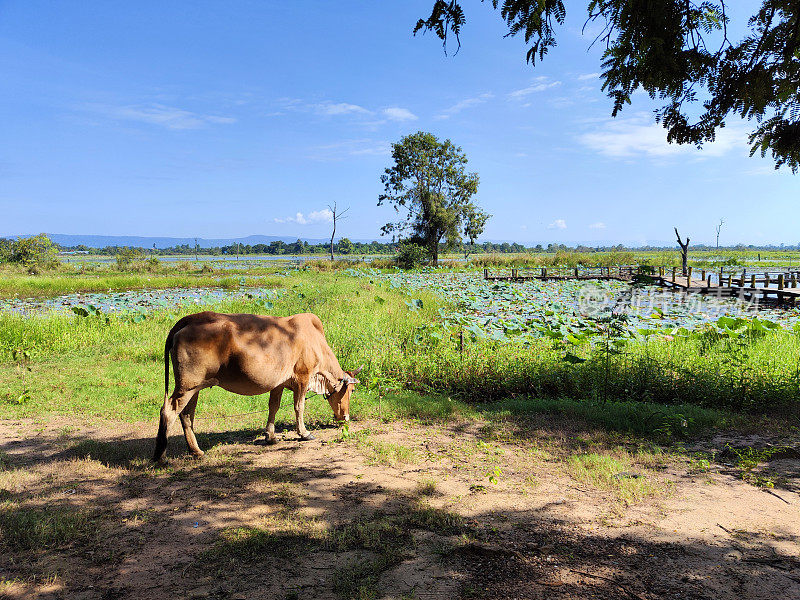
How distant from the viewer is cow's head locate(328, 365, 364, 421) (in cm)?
→ 630

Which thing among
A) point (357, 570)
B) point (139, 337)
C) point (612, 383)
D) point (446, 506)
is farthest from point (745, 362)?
point (139, 337)

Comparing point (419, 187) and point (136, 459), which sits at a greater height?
point (419, 187)

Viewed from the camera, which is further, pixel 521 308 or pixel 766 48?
pixel 521 308

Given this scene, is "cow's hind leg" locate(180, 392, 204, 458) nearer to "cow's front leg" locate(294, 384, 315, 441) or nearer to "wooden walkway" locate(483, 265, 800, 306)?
"cow's front leg" locate(294, 384, 315, 441)

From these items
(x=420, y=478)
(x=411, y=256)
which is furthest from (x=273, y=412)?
(x=411, y=256)

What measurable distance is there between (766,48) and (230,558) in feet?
19.6

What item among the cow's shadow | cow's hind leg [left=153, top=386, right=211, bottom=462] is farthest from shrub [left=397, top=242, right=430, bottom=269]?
cow's hind leg [left=153, top=386, right=211, bottom=462]

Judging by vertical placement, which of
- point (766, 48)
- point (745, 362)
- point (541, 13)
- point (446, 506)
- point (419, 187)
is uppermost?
point (419, 187)

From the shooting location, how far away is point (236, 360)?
5039mm

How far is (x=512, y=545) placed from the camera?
3498 mm

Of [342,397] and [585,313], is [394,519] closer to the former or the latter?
[342,397]

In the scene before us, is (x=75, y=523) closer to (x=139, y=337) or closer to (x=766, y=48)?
(x=766, y=48)

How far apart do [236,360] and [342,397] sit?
5.87 feet

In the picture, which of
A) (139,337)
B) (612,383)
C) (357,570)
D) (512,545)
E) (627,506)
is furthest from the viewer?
(139,337)
